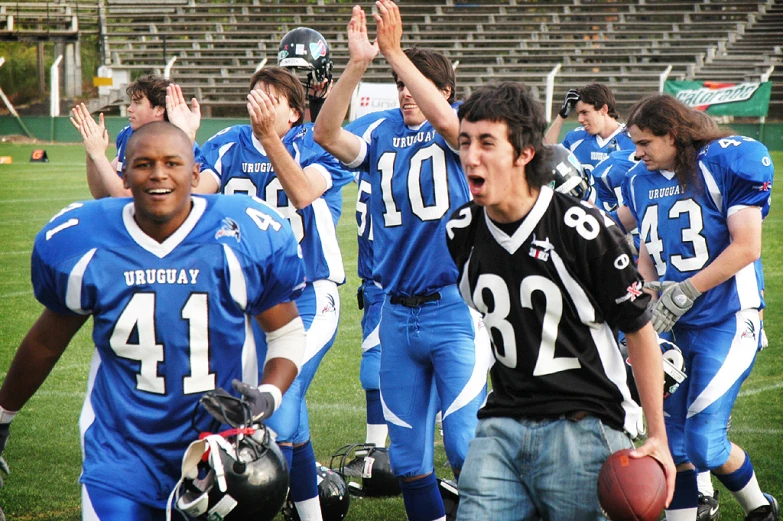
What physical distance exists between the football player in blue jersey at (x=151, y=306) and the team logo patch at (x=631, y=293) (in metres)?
1.05

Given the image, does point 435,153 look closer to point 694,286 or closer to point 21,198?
point 694,286

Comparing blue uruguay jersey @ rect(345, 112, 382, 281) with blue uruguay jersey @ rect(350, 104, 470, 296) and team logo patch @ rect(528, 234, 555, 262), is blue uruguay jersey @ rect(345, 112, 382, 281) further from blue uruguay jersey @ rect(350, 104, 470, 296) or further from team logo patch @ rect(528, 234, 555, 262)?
team logo patch @ rect(528, 234, 555, 262)

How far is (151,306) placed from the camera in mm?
3055

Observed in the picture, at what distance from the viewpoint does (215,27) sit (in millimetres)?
37375

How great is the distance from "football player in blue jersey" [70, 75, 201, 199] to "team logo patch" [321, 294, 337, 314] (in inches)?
39.0

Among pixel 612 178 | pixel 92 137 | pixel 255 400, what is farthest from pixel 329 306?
pixel 612 178

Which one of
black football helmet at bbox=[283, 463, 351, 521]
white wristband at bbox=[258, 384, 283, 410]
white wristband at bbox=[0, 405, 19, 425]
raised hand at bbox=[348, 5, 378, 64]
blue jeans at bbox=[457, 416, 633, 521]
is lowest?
black football helmet at bbox=[283, 463, 351, 521]

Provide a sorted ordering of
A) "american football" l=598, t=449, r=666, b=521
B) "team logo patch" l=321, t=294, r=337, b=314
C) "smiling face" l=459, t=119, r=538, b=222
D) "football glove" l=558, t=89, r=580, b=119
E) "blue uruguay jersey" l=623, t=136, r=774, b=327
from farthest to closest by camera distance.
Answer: "football glove" l=558, t=89, r=580, b=119
"team logo patch" l=321, t=294, r=337, b=314
"blue uruguay jersey" l=623, t=136, r=774, b=327
"smiling face" l=459, t=119, r=538, b=222
"american football" l=598, t=449, r=666, b=521

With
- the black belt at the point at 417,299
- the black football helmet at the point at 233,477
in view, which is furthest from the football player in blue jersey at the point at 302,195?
the black football helmet at the point at 233,477

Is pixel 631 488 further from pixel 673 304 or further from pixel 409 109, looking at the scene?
pixel 409 109

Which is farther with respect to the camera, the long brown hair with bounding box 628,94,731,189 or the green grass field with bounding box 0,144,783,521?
the green grass field with bounding box 0,144,783,521

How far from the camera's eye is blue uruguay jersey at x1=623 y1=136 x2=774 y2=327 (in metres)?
4.44

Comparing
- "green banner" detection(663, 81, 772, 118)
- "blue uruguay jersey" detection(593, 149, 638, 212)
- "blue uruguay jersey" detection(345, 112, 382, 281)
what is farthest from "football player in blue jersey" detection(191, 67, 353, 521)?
"green banner" detection(663, 81, 772, 118)

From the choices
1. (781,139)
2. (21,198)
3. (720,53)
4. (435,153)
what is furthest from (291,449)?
(720,53)
